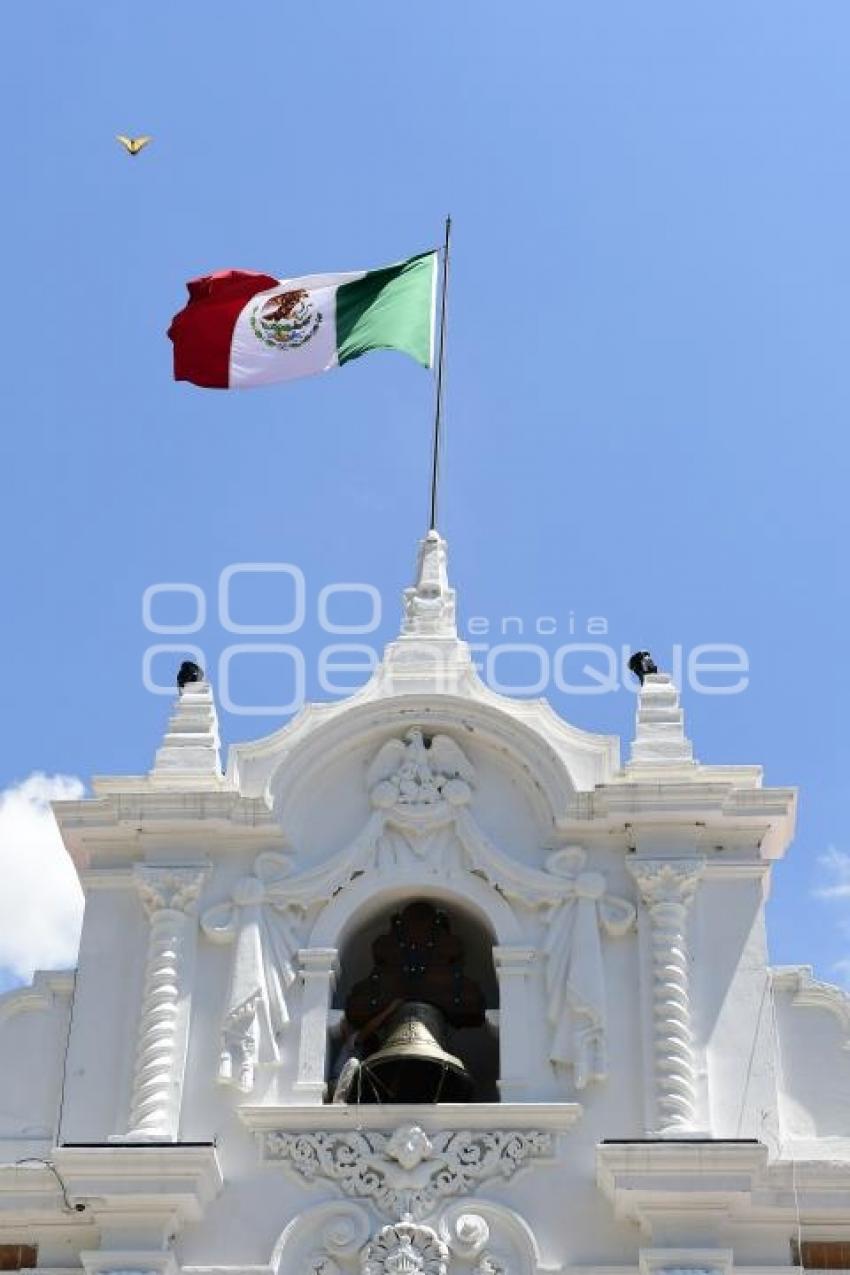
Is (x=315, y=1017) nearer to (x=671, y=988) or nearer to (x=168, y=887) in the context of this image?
(x=168, y=887)

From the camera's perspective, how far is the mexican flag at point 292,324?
21938mm

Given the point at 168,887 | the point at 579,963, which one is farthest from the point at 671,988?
the point at 168,887

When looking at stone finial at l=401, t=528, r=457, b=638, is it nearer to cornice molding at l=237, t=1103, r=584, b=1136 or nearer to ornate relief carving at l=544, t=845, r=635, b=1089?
ornate relief carving at l=544, t=845, r=635, b=1089

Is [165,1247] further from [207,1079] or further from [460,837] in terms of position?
[460,837]

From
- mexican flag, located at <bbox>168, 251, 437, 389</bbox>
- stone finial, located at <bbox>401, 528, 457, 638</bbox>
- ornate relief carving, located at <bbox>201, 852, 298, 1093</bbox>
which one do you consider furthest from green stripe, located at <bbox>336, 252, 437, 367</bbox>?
ornate relief carving, located at <bbox>201, 852, 298, 1093</bbox>

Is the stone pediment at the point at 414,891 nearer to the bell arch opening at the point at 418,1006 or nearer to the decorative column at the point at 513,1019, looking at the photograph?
the decorative column at the point at 513,1019

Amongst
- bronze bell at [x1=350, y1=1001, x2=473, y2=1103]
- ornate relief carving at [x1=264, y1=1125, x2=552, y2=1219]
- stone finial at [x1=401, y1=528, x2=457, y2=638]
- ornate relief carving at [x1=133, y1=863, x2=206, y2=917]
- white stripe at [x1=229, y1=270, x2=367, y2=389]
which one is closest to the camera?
ornate relief carving at [x1=264, y1=1125, x2=552, y2=1219]

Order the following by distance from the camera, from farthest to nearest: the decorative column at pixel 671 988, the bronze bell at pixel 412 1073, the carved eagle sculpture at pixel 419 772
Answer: the carved eagle sculpture at pixel 419 772 < the bronze bell at pixel 412 1073 < the decorative column at pixel 671 988

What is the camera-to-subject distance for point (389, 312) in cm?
2256

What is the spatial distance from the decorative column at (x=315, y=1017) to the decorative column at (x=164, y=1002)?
895 millimetres

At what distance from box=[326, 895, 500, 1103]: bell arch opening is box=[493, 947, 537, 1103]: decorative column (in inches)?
8.4

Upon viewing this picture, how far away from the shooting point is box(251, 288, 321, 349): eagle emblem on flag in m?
22.1

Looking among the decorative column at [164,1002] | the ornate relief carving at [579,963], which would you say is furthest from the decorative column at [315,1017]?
the ornate relief carving at [579,963]

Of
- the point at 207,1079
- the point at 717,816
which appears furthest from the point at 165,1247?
the point at 717,816
